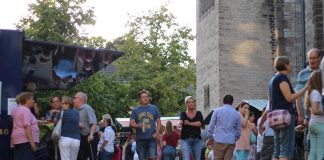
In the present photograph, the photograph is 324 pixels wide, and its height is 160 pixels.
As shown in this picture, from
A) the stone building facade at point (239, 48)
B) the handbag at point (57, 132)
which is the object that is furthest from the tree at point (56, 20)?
the handbag at point (57, 132)

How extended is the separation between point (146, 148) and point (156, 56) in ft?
128

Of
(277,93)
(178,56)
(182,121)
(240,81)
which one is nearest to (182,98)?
(178,56)

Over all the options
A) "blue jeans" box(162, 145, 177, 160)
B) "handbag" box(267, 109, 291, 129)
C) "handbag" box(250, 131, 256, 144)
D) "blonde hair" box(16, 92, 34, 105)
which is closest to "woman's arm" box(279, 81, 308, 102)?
"handbag" box(267, 109, 291, 129)

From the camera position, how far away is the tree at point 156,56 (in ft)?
175

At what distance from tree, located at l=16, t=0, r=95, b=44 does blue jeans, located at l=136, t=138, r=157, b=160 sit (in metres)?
30.5

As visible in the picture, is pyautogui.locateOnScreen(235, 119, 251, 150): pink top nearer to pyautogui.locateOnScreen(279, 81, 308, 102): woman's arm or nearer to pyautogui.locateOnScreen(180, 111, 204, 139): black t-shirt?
pyautogui.locateOnScreen(180, 111, 204, 139): black t-shirt

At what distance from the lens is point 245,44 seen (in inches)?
1870

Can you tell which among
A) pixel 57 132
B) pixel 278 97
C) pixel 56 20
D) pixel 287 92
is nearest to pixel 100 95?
pixel 56 20

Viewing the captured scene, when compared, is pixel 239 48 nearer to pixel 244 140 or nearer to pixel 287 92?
pixel 244 140

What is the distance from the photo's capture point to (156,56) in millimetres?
54000

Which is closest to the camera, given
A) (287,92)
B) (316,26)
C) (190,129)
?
(287,92)

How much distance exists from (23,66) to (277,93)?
4.93m

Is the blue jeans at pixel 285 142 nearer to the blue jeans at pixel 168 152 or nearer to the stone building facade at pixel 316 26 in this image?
the blue jeans at pixel 168 152

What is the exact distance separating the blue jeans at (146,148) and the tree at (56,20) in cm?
3049
